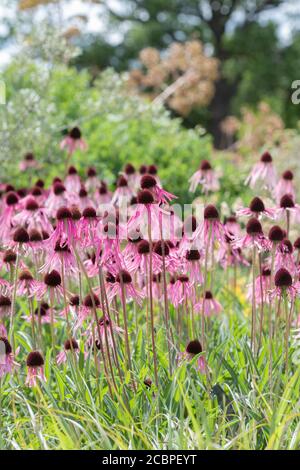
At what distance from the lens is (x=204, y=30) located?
24.9 m

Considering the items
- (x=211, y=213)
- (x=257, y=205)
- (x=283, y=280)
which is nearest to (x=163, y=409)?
(x=283, y=280)

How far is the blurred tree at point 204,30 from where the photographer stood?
2394 cm

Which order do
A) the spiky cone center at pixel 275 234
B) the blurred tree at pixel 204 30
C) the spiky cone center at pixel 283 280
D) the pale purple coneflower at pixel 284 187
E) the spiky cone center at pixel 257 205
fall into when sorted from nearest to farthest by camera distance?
the spiky cone center at pixel 283 280 < the spiky cone center at pixel 275 234 < the spiky cone center at pixel 257 205 < the pale purple coneflower at pixel 284 187 < the blurred tree at pixel 204 30

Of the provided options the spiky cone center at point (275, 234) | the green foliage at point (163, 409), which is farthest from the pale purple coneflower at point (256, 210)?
the green foliage at point (163, 409)

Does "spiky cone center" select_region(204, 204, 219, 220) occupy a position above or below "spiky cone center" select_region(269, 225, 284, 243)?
above

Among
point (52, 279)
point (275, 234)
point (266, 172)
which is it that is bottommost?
point (52, 279)

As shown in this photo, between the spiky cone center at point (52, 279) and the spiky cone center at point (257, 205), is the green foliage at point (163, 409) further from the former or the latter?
the spiky cone center at point (257, 205)

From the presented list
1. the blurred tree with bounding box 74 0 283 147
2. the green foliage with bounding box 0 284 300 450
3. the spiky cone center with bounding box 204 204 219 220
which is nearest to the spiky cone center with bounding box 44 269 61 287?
→ the green foliage with bounding box 0 284 300 450

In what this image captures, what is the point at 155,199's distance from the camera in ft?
7.66

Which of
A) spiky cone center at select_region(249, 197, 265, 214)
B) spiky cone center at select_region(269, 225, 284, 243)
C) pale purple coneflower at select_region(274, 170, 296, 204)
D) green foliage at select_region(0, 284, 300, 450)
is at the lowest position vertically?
green foliage at select_region(0, 284, 300, 450)

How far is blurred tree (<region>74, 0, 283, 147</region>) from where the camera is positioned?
23.9 meters

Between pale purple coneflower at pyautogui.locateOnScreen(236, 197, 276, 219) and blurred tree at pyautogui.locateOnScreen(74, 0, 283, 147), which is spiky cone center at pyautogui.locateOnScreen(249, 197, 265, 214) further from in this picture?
blurred tree at pyautogui.locateOnScreen(74, 0, 283, 147)

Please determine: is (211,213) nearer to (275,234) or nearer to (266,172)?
(275,234)

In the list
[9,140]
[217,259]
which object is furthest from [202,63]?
[217,259]
